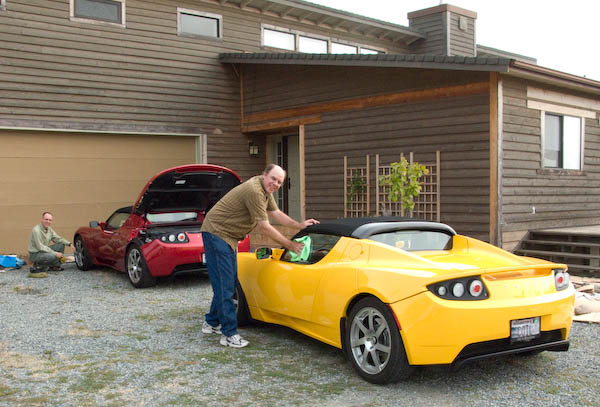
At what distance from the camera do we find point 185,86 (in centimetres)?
1450

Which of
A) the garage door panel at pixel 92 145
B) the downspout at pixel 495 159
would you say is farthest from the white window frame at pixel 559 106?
the garage door panel at pixel 92 145

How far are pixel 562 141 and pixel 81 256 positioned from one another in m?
9.41

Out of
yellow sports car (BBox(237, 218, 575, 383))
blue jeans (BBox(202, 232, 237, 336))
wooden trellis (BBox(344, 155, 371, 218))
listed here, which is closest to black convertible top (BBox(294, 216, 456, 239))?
yellow sports car (BBox(237, 218, 575, 383))

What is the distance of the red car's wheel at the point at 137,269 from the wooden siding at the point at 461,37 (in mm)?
13923

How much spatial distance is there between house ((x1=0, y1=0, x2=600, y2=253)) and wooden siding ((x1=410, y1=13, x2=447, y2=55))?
4355 mm

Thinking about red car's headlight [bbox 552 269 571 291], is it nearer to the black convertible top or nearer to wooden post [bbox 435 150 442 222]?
the black convertible top

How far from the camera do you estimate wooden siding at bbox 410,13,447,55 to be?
1925cm

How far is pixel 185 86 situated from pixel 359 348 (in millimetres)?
11240

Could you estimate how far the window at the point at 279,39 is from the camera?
15898mm

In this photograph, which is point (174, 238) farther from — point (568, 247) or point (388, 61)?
point (568, 247)

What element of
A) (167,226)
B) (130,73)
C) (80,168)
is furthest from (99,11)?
(167,226)

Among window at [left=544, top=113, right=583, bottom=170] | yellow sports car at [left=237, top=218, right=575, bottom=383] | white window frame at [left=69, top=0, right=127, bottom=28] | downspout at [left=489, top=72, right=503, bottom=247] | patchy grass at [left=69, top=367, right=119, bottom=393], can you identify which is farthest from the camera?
white window frame at [left=69, top=0, right=127, bottom=28]

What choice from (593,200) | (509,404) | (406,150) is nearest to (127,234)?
→ (406,150)

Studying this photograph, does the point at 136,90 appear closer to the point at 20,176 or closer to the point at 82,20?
the point at 82,20
